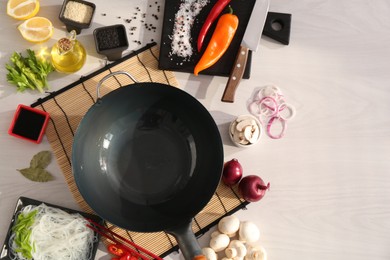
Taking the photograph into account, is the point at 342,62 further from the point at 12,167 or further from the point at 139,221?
the point at 12,167

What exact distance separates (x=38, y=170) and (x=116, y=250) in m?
0.31

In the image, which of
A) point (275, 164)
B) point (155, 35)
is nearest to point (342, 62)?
point (275, 164)

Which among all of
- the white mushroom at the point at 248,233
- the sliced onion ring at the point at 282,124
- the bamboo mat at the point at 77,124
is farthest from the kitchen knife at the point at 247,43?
the white mushroom at the point at 248,233

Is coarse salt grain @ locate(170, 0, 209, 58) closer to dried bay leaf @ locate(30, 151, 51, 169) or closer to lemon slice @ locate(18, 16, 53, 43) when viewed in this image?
lemon slice @ locate(18, 16, 53, 43)

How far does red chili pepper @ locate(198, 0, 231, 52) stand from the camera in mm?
1207

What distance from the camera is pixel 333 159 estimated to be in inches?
48.7

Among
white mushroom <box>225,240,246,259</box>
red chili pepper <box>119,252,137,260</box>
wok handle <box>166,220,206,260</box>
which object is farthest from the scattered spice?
white mushroom <box>225,240,246,259</box>

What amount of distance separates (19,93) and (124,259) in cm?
56

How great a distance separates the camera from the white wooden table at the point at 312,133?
3.90 feet

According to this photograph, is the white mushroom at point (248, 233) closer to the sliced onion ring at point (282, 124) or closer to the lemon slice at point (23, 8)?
the sliced onion ring at point (282, 124)

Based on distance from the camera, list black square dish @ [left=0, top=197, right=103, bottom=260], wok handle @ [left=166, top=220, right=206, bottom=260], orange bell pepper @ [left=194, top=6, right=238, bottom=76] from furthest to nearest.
A: orange bell pepper @ [left=194, top=6, right=238, bottom=76], black square dish @ [left=0, top=197, right=103, bottom=260], wok handle @ [left=166, top=220, right=206, bottom=260]

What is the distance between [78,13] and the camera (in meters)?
1.18

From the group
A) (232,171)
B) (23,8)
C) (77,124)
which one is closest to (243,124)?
(232,171)

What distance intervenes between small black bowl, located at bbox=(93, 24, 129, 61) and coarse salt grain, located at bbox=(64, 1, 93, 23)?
0.07m
